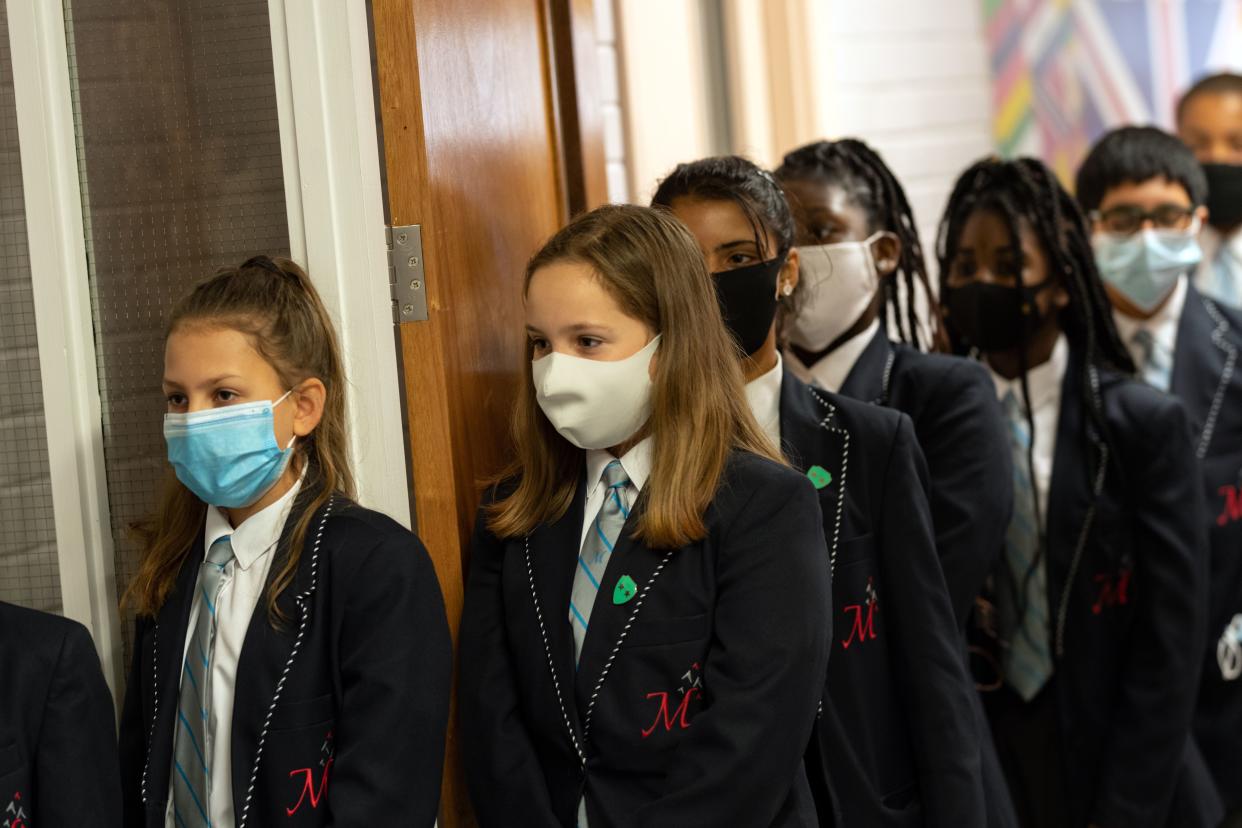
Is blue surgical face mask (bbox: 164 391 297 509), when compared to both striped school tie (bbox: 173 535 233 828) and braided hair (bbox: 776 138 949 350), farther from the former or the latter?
braided hair (bbox: 776 138 949 350)

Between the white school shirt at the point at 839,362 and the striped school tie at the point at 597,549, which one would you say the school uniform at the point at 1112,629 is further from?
the striped school tie at the point at 597,549

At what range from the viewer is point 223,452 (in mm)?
1797

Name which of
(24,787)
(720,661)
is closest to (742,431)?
(720,661)

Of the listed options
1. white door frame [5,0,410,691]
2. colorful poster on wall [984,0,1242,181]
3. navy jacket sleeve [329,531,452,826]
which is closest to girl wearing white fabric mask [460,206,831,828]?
navy jacket sleeve [329,531,452,826]

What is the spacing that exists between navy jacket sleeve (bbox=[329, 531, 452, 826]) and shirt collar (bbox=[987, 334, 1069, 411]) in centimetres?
135

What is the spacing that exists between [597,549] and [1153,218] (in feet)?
6.31

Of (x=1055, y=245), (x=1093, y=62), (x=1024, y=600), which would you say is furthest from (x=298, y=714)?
(x=1093, y=62)

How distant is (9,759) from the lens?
5.74 feet

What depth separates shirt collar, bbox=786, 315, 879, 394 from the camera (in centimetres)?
248

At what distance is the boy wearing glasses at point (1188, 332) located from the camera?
292 centimetres

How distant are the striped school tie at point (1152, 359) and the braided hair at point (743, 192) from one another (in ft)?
4.21

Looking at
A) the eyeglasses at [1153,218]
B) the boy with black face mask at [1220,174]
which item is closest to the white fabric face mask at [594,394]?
the eyeglasses at [1153,218]

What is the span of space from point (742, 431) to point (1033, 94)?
3.21 meters

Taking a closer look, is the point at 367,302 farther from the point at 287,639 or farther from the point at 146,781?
the point at 146,781
